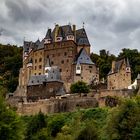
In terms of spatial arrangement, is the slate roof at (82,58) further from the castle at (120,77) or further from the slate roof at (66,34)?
the castle at (120,77)

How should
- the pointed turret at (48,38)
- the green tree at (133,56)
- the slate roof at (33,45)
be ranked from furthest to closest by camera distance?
the green tree at (133,56)
the slate roof at (33,45)
the pointed turret at (48,38)

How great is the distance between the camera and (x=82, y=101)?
3157 inches

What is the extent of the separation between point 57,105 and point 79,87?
5085mm

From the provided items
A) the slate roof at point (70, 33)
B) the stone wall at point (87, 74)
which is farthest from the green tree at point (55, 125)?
the slate roof at point (70, 33)

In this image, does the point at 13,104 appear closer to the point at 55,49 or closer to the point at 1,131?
the point at 55,49

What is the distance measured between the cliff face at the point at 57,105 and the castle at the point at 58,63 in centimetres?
473

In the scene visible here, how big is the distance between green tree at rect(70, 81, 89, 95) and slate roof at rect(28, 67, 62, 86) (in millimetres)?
3859

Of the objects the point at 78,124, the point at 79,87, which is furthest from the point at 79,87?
the point at 78,124

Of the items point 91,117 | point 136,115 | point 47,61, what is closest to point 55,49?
point 47,61

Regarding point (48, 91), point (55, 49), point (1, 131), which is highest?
point (55, 49)

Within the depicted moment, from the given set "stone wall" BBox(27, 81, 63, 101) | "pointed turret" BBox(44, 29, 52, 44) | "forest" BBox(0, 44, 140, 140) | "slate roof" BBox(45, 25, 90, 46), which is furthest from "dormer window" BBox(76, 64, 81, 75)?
"forest" BBox(0, 44, 140, 140)

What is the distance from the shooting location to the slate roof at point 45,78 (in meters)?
88.2

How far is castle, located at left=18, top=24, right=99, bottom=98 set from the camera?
88.5 m

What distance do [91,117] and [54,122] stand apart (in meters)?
4.62
